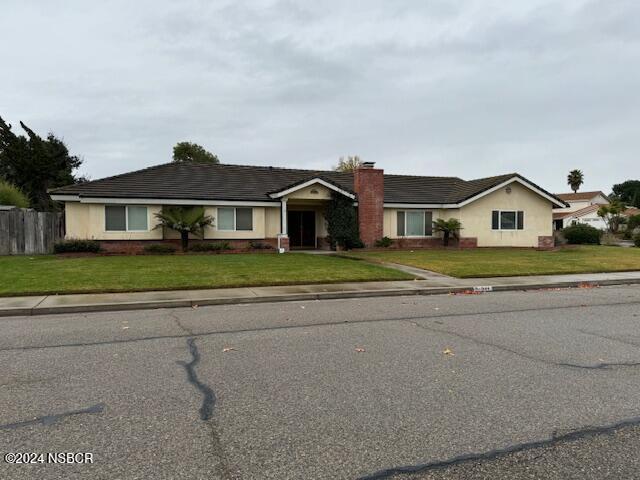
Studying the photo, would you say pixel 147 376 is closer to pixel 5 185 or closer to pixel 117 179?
pixel 117 179

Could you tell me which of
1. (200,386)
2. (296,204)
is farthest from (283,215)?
(200,386)

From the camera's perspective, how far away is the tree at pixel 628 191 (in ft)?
352

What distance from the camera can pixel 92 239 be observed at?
22078 millimetres

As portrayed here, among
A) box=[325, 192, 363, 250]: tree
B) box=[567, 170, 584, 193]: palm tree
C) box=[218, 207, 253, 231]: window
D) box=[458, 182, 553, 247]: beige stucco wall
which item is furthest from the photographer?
box=[567, 170, 584, 193]: palm tree

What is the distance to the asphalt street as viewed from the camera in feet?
11.0

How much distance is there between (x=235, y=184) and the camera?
2608 centimetres

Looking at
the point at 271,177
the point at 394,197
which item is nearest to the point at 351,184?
the point at 394,197

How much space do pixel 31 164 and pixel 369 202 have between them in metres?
27.5

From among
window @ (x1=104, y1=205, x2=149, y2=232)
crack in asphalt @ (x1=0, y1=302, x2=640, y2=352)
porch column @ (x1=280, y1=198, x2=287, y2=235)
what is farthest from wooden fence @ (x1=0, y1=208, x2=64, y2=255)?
crack in asphalt @ (x1=0, y1=302, x2=640, y2=352)

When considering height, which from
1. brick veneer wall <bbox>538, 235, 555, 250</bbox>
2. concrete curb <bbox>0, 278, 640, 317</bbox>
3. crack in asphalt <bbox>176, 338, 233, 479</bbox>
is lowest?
crack in asphalt <bbox>176, 338, 233, 479</bbox>

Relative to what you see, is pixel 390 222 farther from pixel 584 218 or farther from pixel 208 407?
pixel 584 218

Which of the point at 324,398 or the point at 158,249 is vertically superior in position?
the point at 158,249

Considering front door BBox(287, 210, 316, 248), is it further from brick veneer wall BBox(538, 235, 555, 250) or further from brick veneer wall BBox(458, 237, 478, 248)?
brick veneer wall BBox(538, 235, 555, 250)

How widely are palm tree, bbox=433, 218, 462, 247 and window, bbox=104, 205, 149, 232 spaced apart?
15.9 metres
